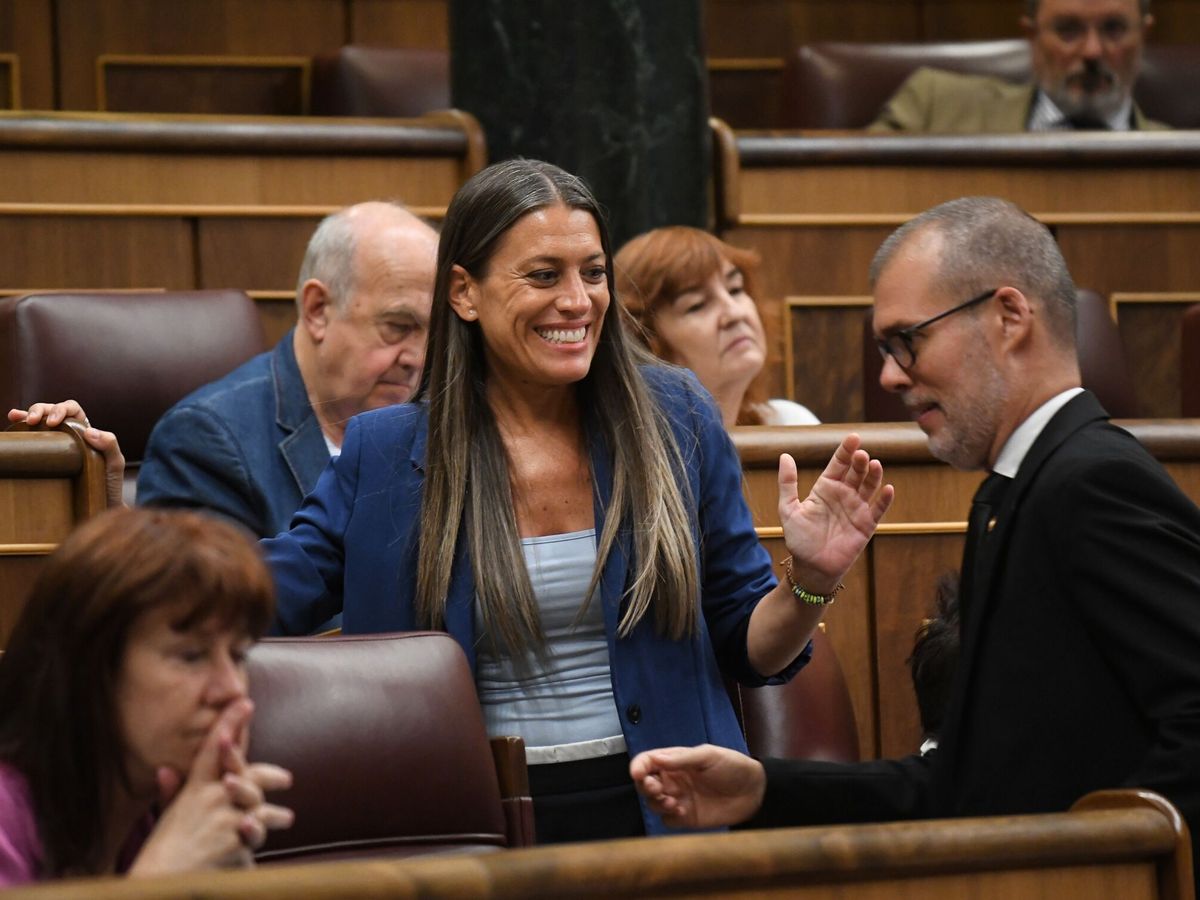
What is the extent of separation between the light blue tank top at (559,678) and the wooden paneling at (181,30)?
187cm

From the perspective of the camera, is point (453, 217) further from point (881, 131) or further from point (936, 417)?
point (881, 131)

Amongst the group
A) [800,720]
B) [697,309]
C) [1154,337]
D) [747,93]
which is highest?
[747,93]

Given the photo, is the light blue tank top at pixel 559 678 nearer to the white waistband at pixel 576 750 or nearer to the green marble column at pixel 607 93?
the white waistband at pixel 576 750

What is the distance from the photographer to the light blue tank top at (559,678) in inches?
41.7

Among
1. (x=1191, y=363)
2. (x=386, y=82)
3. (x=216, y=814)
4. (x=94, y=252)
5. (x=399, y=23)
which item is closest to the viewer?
(x=216, y=814)

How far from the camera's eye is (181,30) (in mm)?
2754

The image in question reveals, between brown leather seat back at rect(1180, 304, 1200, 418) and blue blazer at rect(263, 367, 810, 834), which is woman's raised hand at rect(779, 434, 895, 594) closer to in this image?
blue blazer at rect(263, 367, 810, 834)

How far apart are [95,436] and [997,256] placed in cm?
62

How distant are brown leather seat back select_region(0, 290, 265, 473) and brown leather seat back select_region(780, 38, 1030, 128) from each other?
1105 mm

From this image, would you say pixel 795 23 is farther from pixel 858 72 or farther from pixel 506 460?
pixel 506 460

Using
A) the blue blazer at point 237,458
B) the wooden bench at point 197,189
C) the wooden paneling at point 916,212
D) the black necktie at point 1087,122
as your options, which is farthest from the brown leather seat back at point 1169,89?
the blue blazer at point 237,458

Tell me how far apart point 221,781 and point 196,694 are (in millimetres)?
40

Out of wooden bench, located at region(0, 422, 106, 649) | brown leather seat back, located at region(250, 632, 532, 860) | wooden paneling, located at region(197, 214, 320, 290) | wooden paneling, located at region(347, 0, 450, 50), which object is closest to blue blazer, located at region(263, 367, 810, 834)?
brown leather seat back, located at region(250, 632, 532, 860)

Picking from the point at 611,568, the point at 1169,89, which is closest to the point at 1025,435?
the point at 611,568
